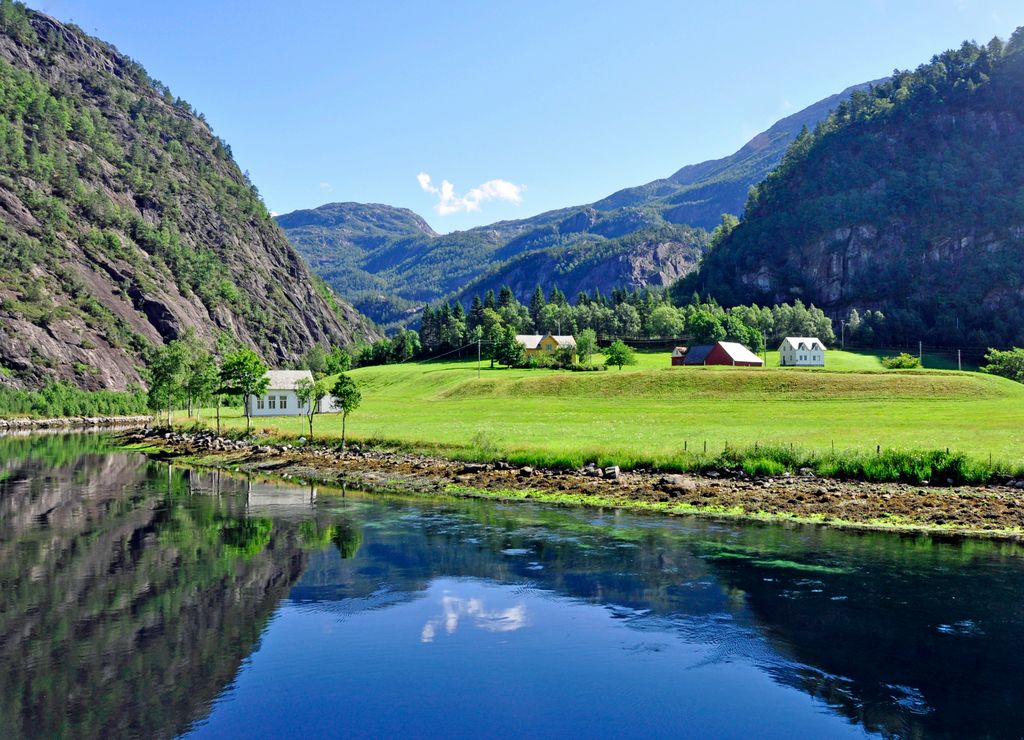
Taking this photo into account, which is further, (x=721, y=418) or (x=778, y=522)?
(x=721, y=418)

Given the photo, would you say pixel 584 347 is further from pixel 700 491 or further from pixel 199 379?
pixel 700 491

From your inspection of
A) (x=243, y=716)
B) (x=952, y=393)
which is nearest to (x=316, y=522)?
(x=243, y=716)

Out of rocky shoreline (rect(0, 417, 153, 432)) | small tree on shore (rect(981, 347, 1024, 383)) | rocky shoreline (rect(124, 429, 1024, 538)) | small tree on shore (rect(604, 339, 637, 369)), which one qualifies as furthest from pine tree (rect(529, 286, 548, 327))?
rocky shoreline (rect(124, 429, 1024, 538))

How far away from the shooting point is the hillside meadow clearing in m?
54.2

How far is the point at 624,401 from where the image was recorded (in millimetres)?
96250

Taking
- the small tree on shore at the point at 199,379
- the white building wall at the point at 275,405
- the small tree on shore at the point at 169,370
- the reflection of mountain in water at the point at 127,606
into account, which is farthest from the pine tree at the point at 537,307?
the reflection of mountain in water at the point at 127,606

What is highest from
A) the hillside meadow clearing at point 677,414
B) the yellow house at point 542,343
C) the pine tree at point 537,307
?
the pine tree at point 537,307

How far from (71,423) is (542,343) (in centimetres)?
9131

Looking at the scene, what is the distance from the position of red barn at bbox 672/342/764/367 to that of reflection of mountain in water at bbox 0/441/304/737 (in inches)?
4072

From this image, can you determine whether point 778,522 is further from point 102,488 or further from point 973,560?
point 102,488

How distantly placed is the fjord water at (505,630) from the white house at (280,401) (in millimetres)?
67085

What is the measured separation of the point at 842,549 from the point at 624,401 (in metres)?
63.6

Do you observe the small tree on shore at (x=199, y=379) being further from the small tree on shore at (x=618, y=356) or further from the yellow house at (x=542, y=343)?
the small tree on shore at (x=618, y=356)

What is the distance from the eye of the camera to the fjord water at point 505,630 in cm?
1833
